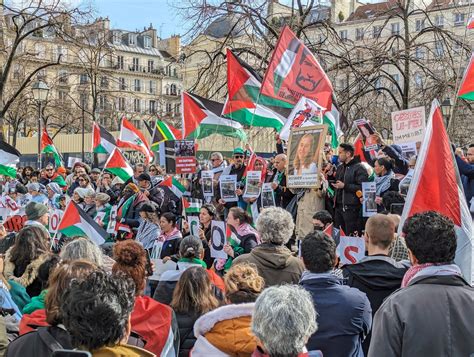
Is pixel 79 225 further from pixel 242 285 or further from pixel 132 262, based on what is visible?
pixel 242 285

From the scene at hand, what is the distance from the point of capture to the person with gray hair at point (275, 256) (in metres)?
5.24

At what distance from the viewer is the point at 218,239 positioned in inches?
310

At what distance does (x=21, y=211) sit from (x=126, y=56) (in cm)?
7866

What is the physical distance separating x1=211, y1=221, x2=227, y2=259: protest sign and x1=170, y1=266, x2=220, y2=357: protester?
11.0 ft

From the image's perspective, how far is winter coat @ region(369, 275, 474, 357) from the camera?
3.21 meters

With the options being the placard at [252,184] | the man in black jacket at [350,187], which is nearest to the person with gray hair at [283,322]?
the man in black jacket at [350,187]

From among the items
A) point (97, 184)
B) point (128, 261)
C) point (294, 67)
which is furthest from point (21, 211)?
point (128, 261)

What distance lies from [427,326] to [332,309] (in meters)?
0.85

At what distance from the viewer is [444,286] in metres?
3.30

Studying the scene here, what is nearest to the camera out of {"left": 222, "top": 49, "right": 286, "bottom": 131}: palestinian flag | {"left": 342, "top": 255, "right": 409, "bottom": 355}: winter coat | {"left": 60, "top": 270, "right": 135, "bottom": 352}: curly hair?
{"left": 60, "top": 270, "right": 135, "bottom": 352}: curly hair

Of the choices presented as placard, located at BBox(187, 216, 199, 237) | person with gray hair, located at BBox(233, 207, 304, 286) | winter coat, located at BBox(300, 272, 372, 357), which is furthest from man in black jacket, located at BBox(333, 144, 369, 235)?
winter coat, located at BBox(300, 272, 372, 357)

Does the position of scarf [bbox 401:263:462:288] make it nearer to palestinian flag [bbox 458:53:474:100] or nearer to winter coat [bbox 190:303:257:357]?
winter coat [bbox 190:303:257:357]

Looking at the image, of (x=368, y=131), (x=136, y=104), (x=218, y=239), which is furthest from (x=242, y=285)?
(x=136, y=104)

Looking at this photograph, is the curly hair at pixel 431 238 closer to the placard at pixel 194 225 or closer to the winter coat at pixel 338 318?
the winter coat at pixel 338 318
